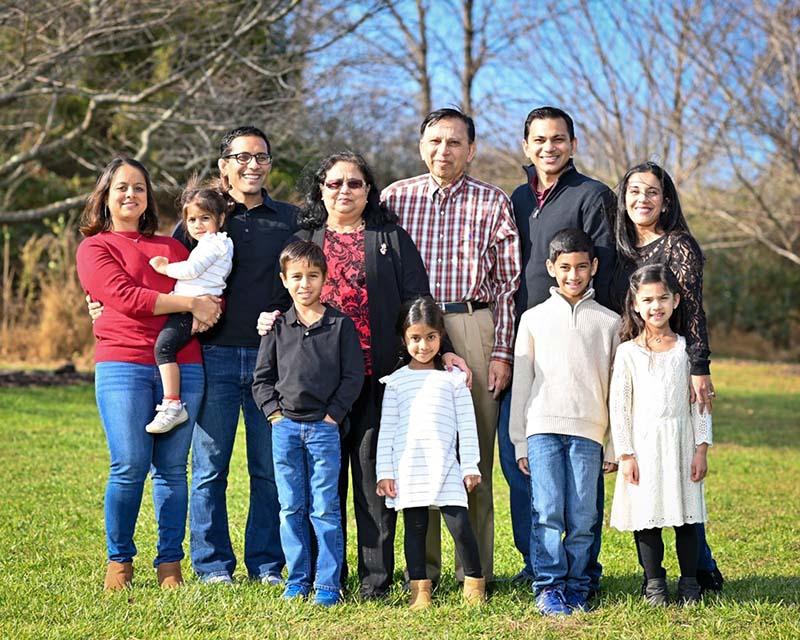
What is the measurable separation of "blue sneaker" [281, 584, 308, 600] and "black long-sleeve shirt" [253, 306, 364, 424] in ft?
2.42

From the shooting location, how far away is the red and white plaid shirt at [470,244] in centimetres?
475

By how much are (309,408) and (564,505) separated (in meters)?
1.18

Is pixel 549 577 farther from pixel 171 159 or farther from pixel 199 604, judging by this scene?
pixel 171 159

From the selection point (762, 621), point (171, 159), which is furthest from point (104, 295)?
point (171, 159)

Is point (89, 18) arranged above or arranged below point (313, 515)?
above

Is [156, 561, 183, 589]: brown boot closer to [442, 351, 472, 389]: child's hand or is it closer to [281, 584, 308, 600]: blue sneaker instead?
[281, 584, 308, 600]: blue sneaker

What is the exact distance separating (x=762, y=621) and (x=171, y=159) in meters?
9.69

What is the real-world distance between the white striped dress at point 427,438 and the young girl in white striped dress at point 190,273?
3.02 ft

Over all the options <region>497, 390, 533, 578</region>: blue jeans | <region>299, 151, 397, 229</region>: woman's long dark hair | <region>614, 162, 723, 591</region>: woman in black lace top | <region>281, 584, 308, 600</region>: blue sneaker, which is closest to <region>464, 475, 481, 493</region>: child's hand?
<region>497, 390, 533, 578</region>: blue jeans

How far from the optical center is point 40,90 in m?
10.3

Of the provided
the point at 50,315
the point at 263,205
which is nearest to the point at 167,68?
the point at 50,315

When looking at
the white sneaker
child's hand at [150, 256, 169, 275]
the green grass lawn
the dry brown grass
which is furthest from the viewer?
the dry brown grass

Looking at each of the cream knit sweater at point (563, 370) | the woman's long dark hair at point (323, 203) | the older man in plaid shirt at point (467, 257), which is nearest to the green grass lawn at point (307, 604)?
the older man in plaid shirt at point (467, 257)

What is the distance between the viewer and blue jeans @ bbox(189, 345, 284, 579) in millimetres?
4828
